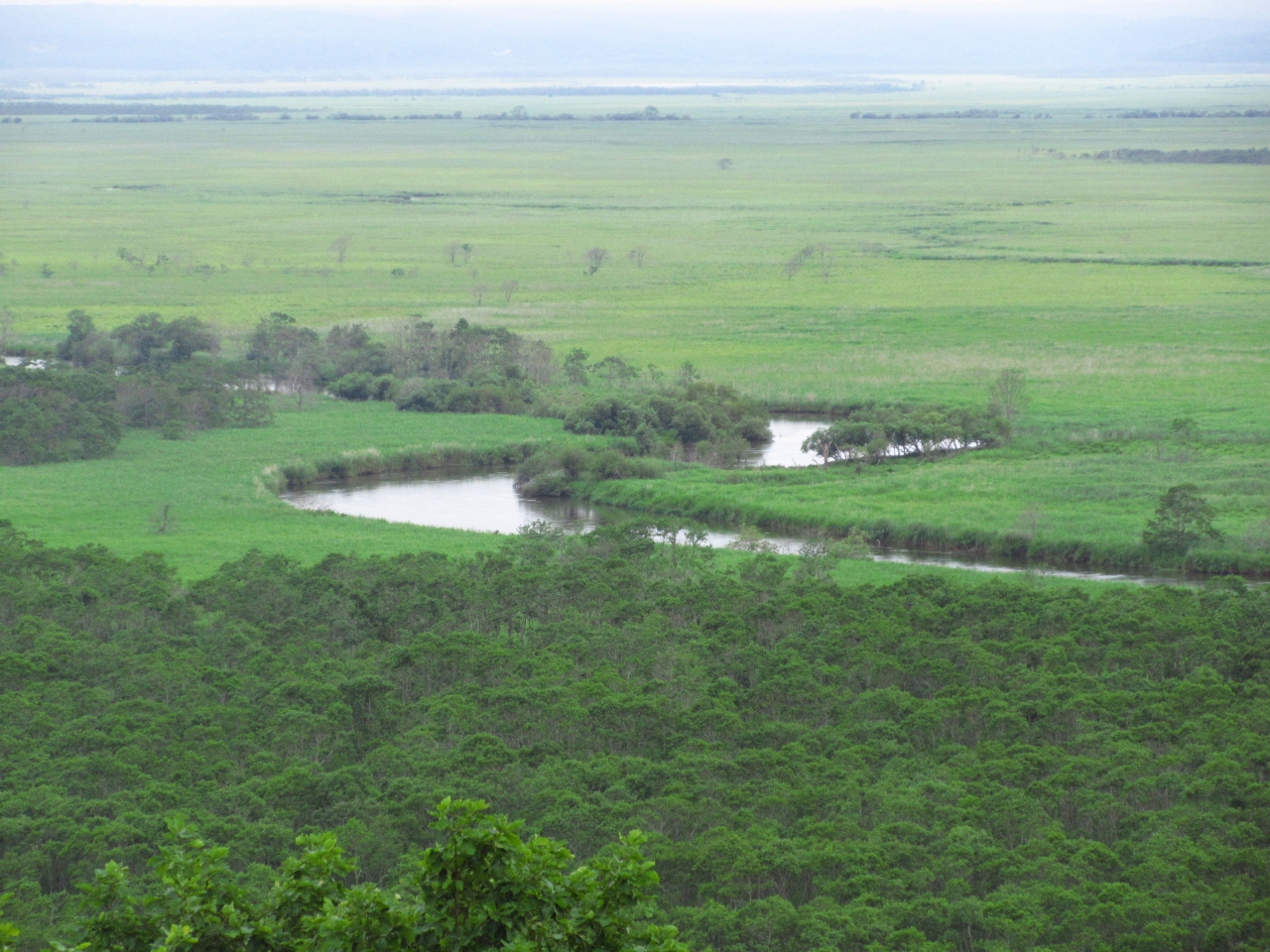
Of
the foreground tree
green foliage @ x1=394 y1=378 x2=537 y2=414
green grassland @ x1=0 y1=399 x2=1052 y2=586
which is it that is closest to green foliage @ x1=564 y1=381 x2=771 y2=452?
green grassland @ x1=0 y1=399 x2=1052 y2=586

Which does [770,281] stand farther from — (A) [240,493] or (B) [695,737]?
(B) [695,737]

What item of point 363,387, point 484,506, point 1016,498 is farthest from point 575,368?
point 1016,498

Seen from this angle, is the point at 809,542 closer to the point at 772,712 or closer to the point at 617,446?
the point at 617,446


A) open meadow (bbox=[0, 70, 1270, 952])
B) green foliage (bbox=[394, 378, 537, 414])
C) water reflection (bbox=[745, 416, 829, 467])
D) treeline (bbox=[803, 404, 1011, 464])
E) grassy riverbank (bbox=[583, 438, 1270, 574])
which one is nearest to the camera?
open meadow (bbox=[0, 70, 1270, 952])

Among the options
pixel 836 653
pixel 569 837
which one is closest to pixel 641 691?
pixel 836 653

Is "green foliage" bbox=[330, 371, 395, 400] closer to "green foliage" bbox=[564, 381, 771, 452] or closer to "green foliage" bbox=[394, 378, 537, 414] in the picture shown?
"green foliage" bbox=[394, 378, 537, 414]

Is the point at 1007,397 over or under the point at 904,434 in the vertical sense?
over
